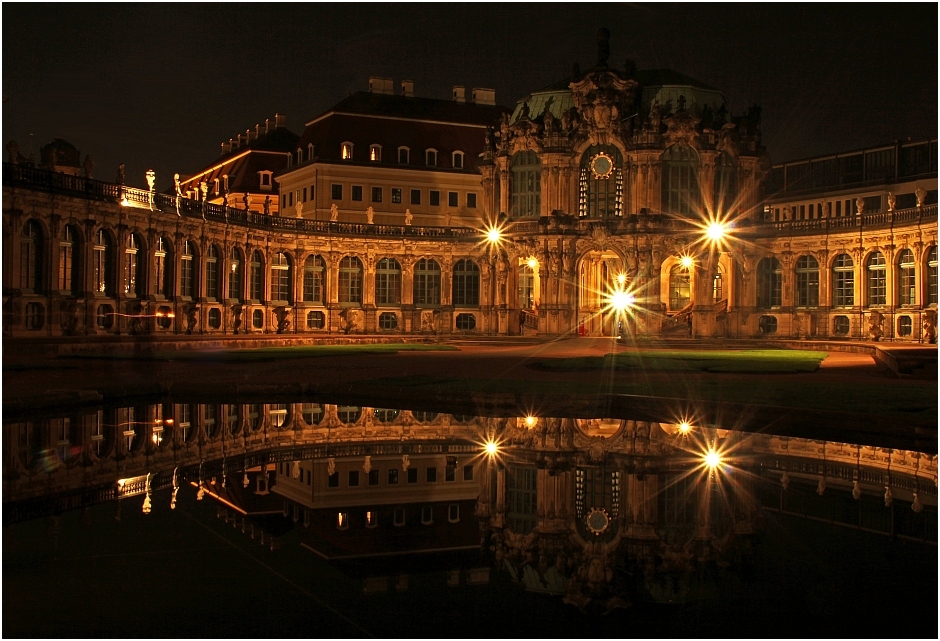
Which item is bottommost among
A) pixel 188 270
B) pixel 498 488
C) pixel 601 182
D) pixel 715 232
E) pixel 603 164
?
pixel 498 488

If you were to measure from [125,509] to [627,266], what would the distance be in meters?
65.5

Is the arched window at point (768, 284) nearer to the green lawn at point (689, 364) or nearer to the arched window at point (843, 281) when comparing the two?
the arched window at point (843, 281)

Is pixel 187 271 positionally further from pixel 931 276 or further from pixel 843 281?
pixel 931 276

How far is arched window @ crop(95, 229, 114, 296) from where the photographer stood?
186ft

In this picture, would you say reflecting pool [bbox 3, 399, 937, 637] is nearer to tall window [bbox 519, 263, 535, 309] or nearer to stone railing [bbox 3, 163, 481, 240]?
stone railing [bbox 3, 163, 481, 240]

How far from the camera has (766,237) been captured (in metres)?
76.6

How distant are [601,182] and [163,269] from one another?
34.8m

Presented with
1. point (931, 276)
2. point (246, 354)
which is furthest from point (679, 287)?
point (246, 354)

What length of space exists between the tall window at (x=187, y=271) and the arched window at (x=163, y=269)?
1.39 metres

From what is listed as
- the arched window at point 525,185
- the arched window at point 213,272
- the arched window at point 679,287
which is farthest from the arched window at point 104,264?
the arched window at point 679,287

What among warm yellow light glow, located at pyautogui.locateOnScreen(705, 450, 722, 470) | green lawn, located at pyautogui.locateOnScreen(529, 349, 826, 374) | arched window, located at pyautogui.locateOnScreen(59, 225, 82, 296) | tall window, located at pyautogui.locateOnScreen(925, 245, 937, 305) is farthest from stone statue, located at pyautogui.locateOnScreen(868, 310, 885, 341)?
warm yellow light glow, located at pyautogui.locateOnScreen(705, 450, 722, 470)

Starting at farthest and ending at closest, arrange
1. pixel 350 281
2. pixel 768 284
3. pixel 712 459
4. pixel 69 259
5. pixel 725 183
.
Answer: pixel 350 281 → pixel 725 183 → pixel 768 284 → pixel 69 259 → pixel 712 459

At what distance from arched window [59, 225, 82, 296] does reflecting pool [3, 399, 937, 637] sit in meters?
35.6

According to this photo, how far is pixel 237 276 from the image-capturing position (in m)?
72.1
